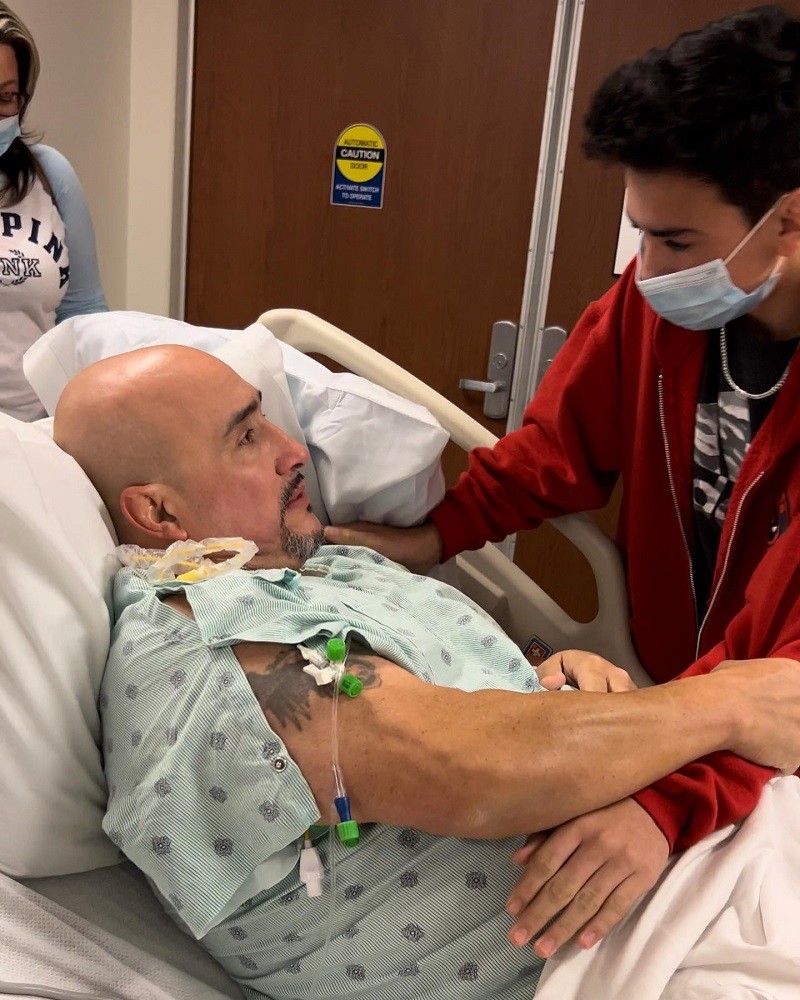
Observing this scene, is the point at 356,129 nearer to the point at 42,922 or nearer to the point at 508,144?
the point at 508,144

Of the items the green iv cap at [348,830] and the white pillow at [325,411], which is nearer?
the green iv cap at [348,830]

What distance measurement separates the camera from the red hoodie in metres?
1.47

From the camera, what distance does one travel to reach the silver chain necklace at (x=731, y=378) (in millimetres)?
1453

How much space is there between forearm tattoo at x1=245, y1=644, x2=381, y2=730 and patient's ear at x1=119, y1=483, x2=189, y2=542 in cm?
31

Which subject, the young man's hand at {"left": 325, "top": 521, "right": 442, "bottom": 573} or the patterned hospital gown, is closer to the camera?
the patterned hospital gown

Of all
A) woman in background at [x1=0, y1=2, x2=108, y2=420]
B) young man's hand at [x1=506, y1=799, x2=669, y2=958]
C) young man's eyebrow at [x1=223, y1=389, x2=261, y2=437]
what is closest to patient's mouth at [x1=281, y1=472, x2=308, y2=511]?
young man's eyebrow at [x1=223, y1=389, x2=261, y2=437]

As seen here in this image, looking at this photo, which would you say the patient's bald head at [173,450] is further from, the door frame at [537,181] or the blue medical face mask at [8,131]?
the door frame at [537,181]

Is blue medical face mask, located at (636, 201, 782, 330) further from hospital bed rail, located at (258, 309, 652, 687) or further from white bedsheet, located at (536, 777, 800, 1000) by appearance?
white bedsheet, located at (536, 777, 800, 1000)

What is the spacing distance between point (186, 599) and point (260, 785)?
266mm

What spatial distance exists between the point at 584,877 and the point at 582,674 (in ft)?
1.30

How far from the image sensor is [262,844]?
101 cm

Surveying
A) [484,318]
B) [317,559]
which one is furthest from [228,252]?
[317,559]

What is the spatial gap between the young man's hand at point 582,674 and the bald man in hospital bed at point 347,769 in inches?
8.1

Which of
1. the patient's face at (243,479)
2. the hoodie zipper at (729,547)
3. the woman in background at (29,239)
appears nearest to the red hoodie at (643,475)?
the hoodie zipper at (729,547)
